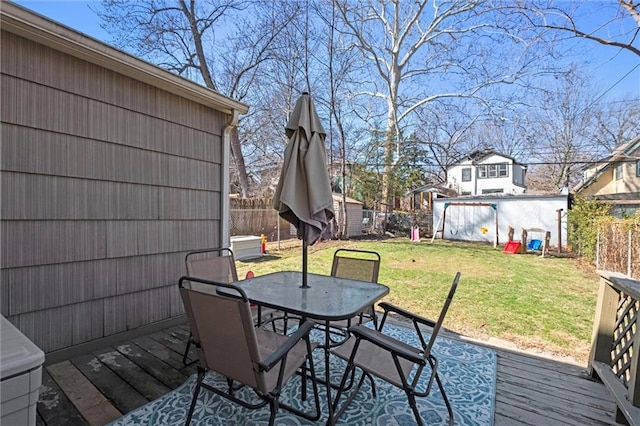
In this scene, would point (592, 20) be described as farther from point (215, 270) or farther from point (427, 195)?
point (427, 195)

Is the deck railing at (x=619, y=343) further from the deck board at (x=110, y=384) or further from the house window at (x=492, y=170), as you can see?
the house window at (x=492, y=170)

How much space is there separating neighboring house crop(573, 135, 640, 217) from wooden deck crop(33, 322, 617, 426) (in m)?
11.8

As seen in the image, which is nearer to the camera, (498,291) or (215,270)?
(215,270)

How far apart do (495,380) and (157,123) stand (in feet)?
13.3

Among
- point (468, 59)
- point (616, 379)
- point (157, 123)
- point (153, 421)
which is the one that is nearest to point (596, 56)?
point (468, 59)

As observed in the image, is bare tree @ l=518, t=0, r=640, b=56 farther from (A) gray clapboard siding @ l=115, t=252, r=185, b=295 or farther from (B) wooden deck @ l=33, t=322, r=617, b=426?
(A) gray clapboard siding @ l=115, t=252, r=185, b=295

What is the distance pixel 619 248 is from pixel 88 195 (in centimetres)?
942

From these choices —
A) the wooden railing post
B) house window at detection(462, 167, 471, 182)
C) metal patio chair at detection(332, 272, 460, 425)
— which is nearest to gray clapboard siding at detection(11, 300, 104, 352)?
metal patio chair at detection(332, 272, 460, 425)

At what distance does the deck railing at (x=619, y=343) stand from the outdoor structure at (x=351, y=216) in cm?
1099

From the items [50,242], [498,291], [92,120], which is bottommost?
[498,291]

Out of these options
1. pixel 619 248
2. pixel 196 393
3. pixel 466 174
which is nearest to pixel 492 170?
pixel 466 174

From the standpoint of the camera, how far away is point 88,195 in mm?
2846

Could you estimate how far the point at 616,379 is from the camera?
7.57 ft

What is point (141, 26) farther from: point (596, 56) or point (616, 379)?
point (596, 56)
